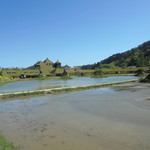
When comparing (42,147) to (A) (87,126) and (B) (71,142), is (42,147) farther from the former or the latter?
(A) (87,126)

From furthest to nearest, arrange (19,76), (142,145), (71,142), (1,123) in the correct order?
(19,76) < (1,123) < (71,142) < (142,145)

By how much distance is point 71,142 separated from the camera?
9.45 m

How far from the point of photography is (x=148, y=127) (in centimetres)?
1117

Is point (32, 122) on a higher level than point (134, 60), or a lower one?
lower

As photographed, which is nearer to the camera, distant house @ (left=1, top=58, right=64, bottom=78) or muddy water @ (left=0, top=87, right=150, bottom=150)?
muddy water @ (left=0, top=87, right=150, bottom=150)

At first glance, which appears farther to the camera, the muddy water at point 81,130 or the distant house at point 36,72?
the distant house at point 36,72

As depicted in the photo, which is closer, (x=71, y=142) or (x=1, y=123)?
(x=71, y=142)

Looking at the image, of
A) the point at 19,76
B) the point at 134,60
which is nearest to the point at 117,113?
the point at 19,76

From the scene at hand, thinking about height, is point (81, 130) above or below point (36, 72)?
below

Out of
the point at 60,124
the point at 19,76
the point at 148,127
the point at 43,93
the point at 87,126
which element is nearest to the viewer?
the point at 148,127

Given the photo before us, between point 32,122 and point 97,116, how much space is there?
466 cm

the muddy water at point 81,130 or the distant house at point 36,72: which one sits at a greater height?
the distant house at point 36,72

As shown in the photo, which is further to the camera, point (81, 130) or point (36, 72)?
point (36, 72)

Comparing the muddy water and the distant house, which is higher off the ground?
the distant house
